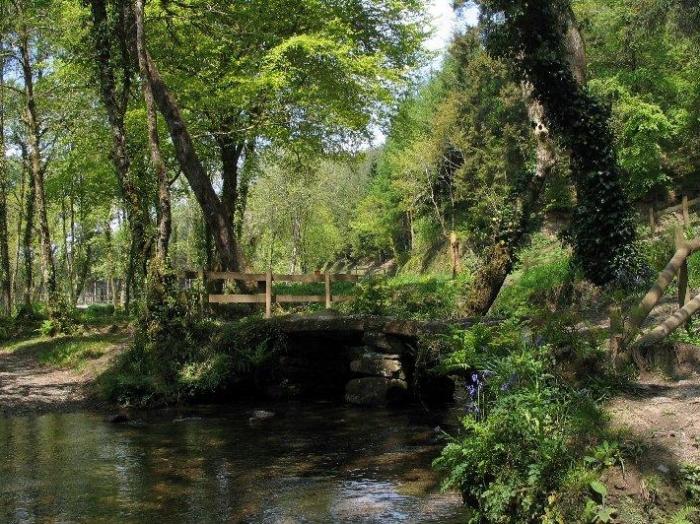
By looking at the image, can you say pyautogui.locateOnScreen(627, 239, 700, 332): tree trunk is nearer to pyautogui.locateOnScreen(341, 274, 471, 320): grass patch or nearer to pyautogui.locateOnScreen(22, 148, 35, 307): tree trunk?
pyautogui.locateOnScreen(341, 274, 471, 320): grass patch

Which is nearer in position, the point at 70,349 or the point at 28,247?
the point at 70,349

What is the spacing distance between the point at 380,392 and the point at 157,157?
7.78 m

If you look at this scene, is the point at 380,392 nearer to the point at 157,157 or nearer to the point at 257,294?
the point at 257,294

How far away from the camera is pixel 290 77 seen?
20.8m

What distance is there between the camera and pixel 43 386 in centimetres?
1519

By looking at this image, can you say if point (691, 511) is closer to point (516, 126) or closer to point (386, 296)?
point (386, 296)

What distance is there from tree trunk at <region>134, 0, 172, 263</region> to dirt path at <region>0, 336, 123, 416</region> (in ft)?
11.5

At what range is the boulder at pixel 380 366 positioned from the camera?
13.6 metres

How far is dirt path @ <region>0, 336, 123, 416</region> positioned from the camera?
45.4 feet

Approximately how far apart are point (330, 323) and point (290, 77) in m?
9.90

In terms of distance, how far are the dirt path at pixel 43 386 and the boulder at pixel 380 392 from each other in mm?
5771

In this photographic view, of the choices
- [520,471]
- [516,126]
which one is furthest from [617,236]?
[516,126]

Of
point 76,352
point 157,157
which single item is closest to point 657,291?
point 157,157

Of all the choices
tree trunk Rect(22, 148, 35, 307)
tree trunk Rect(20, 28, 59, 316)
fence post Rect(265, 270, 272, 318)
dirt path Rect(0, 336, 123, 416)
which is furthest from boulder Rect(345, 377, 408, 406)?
tree trunk Rect(22, 148, 35, 307)
